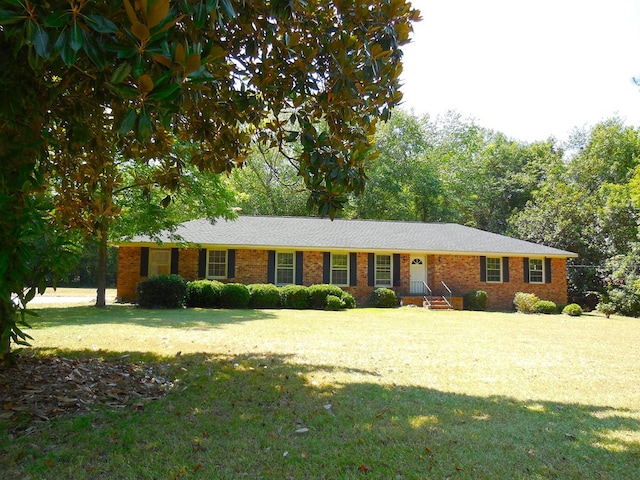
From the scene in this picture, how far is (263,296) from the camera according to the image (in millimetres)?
18547

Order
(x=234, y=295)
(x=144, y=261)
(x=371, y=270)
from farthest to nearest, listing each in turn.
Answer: (x=371, y=270) → (x=144, y=261) → (x=234, y=295)

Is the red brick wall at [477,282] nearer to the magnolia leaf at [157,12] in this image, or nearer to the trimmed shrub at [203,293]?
the trimmed shrub at [203,293]

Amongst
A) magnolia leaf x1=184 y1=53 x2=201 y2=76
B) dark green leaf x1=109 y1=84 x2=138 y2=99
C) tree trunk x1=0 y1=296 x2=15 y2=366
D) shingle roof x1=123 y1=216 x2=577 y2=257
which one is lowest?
tree trunk x1=0 y1=296 x2=15 y2=366

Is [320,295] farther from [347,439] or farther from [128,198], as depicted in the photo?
[347,439]

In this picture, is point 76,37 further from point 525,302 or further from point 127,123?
point 525,302

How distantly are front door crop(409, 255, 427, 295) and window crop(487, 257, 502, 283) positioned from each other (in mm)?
3265

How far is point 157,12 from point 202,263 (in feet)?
62.2

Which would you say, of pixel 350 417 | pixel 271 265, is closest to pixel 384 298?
pixel 271 265

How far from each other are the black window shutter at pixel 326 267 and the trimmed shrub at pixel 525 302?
8927 mm

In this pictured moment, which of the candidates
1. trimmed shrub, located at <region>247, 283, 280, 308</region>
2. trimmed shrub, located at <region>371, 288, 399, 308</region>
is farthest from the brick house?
trimmed shrub, located at <region>247, 283, 280, 308</region>

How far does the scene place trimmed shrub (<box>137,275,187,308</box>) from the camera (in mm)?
17281

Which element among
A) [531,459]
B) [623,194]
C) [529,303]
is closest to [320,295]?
[529,303]

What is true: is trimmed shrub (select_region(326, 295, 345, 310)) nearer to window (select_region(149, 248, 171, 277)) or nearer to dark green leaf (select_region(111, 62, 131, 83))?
window (select_region(149, 248, 171, 277))

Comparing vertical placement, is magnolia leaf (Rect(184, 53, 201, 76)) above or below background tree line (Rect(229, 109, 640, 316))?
below
